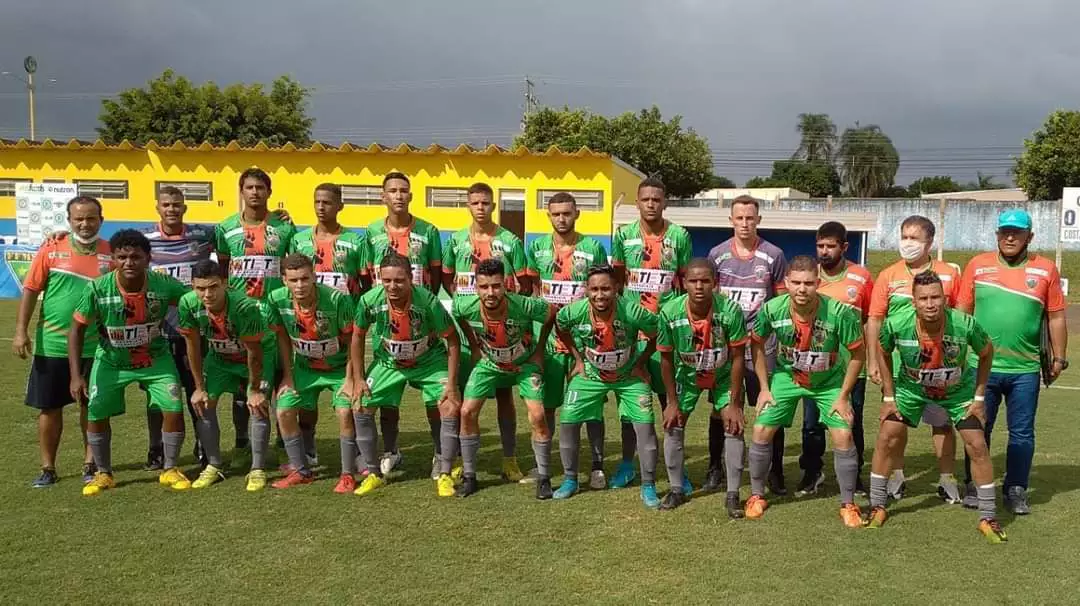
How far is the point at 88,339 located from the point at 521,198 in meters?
12.9

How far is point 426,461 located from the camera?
619 centimetres

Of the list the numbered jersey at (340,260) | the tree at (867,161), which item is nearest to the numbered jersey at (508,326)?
the numbered jersey at (340,260)

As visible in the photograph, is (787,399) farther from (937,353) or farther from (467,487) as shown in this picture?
(467,487)

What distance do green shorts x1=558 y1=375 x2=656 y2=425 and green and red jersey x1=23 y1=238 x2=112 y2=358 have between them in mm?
3158

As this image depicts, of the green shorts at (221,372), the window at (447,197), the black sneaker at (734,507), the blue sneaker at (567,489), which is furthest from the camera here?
the window at (447,197)

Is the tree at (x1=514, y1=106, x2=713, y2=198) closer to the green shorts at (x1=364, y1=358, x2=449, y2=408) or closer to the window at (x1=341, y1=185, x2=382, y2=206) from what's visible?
the window at (x1=341, y1=185, x2=382, y2=206)

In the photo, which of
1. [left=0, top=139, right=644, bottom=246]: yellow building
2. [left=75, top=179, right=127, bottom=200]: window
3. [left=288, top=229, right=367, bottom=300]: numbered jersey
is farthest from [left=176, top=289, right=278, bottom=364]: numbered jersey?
[left=75, top=179, right=127, bottom=200]: window

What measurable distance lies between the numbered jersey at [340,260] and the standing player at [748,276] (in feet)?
8.05

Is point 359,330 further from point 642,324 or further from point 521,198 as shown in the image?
point 521,198

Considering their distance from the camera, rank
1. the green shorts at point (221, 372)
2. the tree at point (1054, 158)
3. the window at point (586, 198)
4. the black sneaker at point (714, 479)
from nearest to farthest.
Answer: the black sneaker at point (714, 479) → the green shorts at point (221, 372) → the window at point (586, 198) → the tree at point (1054, 158)

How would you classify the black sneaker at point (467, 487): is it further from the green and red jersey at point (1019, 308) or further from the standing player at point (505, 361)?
the green and red jersey at point (1019, 308)

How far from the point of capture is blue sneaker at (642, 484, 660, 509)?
5062 mm

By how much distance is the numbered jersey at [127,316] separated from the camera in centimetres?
521

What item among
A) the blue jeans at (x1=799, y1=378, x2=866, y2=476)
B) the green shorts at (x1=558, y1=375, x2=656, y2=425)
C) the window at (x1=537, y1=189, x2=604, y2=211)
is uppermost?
the window at (x1=537, y1=189, x2=604, y2=211)
